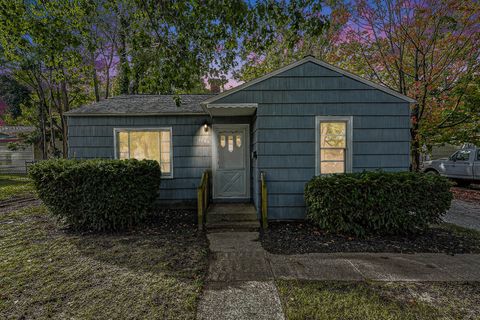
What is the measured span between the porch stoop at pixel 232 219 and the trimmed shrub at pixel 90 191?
5.79 feet

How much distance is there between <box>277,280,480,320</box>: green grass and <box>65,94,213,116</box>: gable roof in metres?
5.51

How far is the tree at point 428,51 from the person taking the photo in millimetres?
8938

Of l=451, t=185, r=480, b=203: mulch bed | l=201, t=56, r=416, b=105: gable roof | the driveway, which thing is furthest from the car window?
l=201, t=56, r=416, b=105: gable roof

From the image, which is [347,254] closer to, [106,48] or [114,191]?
[114,191]

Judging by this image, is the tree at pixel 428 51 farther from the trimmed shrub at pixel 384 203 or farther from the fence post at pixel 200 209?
the fence post at pixel 200 209

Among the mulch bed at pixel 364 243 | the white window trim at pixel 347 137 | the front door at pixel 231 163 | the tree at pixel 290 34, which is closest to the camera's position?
the tree at pixel 290 34

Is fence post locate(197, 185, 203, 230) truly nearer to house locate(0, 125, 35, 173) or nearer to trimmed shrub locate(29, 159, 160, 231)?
trimmed shrub locate(29, 159, 160, 231)

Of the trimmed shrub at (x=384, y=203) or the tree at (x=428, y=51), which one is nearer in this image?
the trimmed shrub at (x=384, y=203)

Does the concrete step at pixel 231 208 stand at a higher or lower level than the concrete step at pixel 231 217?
higher

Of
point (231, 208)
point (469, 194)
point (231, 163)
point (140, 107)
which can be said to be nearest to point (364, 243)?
point (231, 208)

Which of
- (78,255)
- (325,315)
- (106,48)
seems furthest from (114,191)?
(106,48)

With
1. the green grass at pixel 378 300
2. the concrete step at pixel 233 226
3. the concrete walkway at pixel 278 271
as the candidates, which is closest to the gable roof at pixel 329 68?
the concrete step at pixel 233 226

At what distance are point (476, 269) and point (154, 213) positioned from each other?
659 cm

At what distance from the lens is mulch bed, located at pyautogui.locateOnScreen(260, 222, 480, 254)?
4266mm
